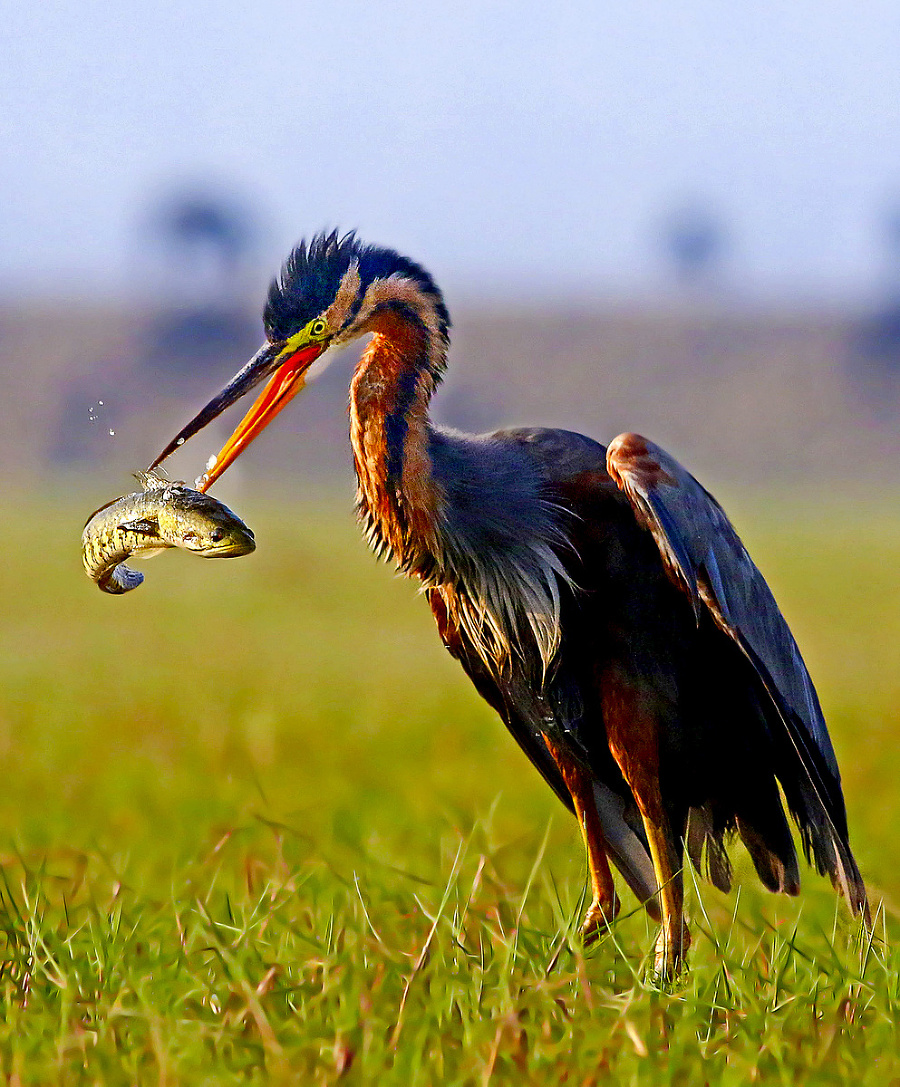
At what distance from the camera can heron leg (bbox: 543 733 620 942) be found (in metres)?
4.54

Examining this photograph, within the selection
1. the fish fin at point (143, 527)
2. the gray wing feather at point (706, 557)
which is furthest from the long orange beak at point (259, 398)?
the gray wing feather at point (706, 557)

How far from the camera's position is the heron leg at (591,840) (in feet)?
14.9

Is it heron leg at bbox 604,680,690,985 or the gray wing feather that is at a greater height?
the gray wing feather

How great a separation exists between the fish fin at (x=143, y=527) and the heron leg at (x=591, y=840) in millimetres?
1336

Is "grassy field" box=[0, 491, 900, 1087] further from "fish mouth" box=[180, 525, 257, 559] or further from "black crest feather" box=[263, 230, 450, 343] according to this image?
"black crest feather" box=[263, 230, 450, 343]

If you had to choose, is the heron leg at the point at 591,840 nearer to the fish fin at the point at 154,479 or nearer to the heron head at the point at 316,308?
the heron head at the point at 316,308

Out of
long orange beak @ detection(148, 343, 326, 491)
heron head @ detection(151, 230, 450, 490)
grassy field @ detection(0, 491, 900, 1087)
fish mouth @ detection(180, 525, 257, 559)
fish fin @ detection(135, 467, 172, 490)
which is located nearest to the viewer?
grassy field @ detection(0, 491, 900, 1087)

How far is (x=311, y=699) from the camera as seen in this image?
1372cm

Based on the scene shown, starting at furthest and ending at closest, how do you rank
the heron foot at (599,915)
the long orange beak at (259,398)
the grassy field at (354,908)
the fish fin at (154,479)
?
the heron foot at (599,915) < the long orange beak at (259,398) < the fish fin at (154,479) < the grassy field at (354,908)

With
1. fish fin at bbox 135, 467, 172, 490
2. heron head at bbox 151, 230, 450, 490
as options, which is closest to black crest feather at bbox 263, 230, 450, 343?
heron head at bbox 151, 230, 450, 490

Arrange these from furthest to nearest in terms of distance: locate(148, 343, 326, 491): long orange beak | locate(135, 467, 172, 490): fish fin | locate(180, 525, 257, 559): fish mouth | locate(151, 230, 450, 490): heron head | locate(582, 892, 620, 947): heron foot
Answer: locate(582, 892, 620, 947): heron foot
locate(151, 230, 450, 490): heron head
locate(148, 343, 326, 491): long orange beak
locate(135, 467, 172, 490): fish fin
locate(180, 525, 257, 559): fish mouth

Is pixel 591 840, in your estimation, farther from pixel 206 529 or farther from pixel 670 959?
pixel 206 529

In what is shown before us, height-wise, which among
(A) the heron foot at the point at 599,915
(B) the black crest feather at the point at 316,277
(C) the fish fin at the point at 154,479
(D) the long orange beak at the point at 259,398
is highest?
(B) the black crest feather at the point at 316,277

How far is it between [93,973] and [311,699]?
32.6ft
